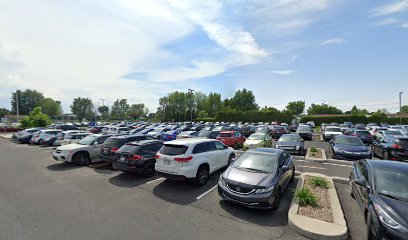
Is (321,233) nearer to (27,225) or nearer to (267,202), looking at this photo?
(267,202)

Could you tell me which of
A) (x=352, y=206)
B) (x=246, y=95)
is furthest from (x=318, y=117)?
(x=352, y=206)

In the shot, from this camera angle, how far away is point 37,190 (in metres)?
7.16

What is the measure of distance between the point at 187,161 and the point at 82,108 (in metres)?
145

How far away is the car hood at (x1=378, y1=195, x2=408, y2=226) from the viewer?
3470mm

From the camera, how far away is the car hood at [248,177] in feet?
17.7

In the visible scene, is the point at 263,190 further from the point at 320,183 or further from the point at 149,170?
the point at 149,170

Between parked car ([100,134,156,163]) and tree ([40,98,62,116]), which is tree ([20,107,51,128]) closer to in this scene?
parked car ([100,134,156,163])

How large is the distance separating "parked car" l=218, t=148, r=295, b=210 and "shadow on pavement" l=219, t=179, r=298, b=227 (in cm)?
22

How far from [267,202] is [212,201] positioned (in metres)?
1.77

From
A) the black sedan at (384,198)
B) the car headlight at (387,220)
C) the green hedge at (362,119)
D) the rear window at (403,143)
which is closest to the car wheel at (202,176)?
the black sedan at (384,198)

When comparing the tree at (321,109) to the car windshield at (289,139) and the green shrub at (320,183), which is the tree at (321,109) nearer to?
the car windshield at (289,139)

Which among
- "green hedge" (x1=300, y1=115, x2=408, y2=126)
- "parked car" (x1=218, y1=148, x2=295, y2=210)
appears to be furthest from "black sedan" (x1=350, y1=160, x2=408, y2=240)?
"green hedge" (x1=300, y1=115, x2=408, y2=126)

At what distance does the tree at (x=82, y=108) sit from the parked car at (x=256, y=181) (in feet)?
459

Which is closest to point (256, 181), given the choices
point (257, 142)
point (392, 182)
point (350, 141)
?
point (392, 182)
